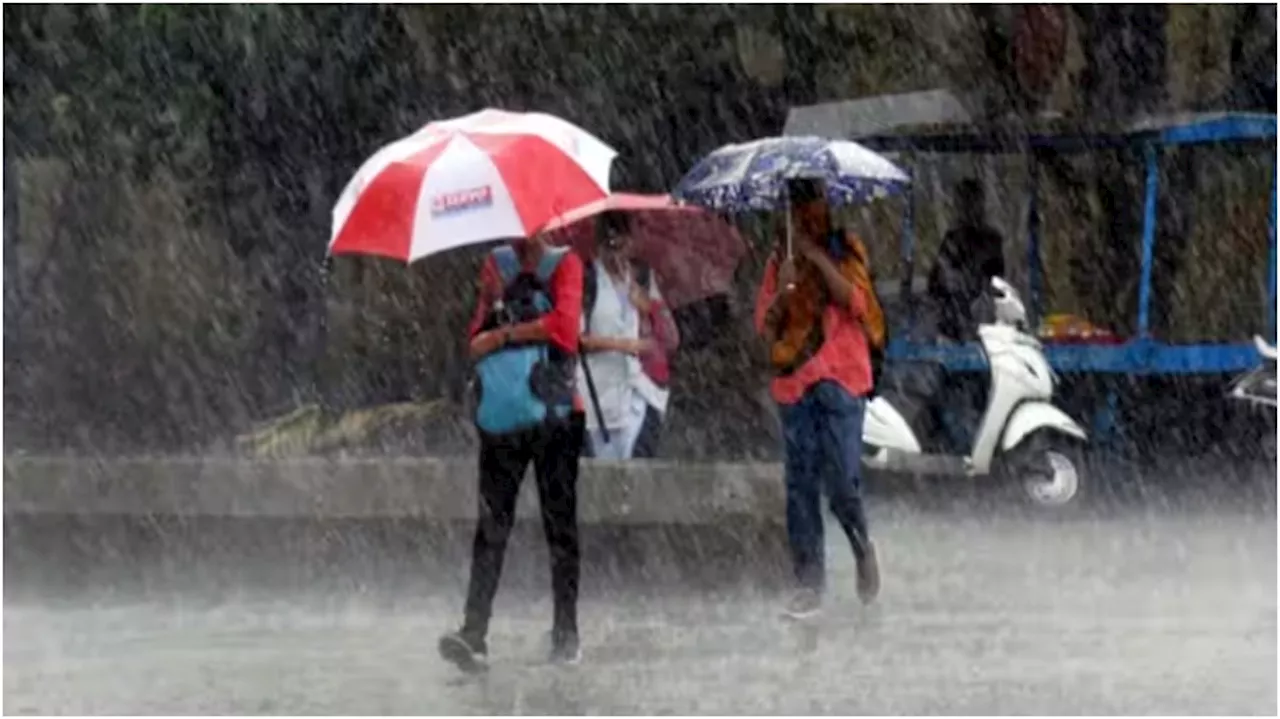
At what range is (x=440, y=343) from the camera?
16.8 m

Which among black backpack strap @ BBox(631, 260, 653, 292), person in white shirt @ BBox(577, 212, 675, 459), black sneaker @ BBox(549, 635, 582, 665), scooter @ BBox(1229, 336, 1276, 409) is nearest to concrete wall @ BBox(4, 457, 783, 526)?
person in white shirt @ BBox(577, 212, 675, 459)

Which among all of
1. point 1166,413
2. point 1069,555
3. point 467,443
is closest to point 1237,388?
point 1166,413

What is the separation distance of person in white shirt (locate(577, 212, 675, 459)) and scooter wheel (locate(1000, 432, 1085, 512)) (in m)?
2.37

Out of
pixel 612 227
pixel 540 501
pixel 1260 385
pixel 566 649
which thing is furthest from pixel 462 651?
pixel 1260 385

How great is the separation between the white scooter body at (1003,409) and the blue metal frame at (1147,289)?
431 millimetres

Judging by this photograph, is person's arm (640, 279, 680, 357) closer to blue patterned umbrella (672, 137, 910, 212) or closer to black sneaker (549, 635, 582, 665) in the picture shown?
blue patterned umbrella (672, 137, 910, 212)

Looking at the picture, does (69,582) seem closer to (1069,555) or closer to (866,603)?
(866,603)

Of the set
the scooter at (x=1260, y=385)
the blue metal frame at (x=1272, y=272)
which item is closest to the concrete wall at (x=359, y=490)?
the scooter at (x=1260, y=385)

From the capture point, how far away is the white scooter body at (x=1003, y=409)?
13.4 metres

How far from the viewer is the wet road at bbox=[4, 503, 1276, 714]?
8.06 metres

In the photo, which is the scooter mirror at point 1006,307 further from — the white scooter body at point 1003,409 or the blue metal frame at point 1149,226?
the blue metal frame at point 1149,226

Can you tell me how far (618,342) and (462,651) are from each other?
278cm

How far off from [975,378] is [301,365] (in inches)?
179

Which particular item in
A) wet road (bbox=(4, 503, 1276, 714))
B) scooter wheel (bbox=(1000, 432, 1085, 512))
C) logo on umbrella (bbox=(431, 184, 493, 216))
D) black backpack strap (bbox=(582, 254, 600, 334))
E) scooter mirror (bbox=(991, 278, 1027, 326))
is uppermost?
logo on umbrella (bbox=(431, 184, 493, 216))
